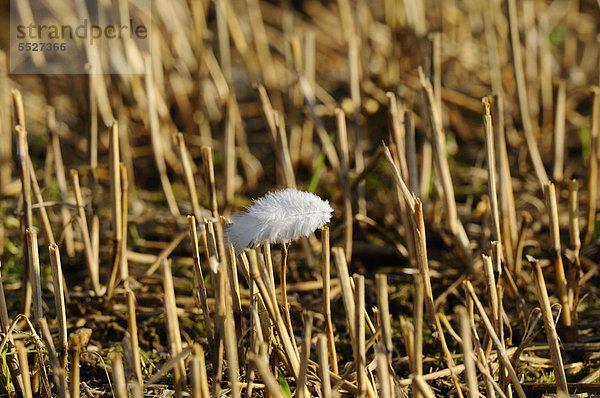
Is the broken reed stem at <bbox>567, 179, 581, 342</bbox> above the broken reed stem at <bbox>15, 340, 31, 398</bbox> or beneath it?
above

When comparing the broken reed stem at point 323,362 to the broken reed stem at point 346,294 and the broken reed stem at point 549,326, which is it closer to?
the broken reed stem at point 346,294

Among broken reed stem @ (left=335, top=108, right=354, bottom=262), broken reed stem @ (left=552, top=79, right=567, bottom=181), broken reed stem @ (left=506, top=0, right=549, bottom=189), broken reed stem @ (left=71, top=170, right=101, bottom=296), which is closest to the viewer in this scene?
broken reed stem @ (left=71, top=170, right=101, bottom=296)

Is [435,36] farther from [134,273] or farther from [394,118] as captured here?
[134,273]

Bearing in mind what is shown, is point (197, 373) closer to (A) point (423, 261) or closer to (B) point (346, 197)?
(A) point (423, 261)

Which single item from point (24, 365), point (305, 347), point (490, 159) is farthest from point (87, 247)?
point (490, 159)

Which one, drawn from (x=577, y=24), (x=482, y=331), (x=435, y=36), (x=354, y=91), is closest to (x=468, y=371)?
(x=482, y=331)

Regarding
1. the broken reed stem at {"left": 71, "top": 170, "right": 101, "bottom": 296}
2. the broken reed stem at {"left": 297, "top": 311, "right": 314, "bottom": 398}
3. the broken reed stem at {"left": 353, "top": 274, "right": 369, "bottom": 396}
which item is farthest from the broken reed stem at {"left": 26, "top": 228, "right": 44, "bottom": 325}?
the broken reed stem at {"left": 353, "top": 274, "right": 369, "bottom": 396}

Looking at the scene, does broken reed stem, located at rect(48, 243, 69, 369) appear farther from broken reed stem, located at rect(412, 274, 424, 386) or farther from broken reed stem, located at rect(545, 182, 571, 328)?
broken reed stem, located at rect(545, 182, 571, 328)
